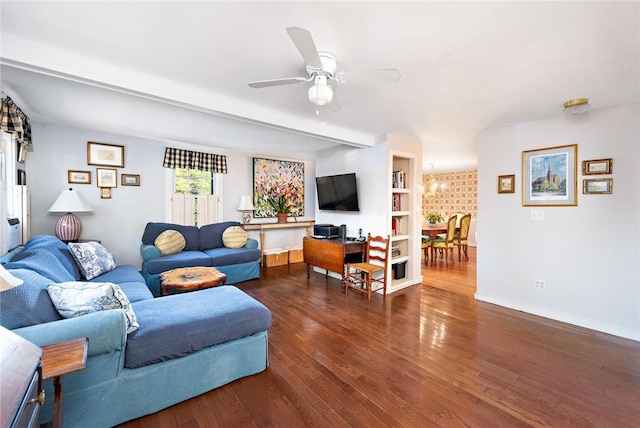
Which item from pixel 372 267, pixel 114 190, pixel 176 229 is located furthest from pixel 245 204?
pixel 372 267

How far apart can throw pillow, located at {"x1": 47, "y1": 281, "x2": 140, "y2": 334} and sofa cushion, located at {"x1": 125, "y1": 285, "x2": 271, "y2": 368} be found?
4.8 inches

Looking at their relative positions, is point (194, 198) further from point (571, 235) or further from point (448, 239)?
point (571, 235)

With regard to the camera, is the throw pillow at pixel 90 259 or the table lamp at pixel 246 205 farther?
the table lamp at pixel 246 205

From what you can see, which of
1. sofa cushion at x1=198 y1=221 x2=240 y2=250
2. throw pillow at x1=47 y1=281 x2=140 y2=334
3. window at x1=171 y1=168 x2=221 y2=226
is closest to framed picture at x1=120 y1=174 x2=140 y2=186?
window at x1=171 y1=168 x2=221 y2=226


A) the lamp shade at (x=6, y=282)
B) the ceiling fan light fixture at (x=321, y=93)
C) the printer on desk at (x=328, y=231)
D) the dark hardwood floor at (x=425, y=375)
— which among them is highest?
the ceiling fan light fixture at (x=321, y=93)

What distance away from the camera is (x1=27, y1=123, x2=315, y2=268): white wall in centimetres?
362

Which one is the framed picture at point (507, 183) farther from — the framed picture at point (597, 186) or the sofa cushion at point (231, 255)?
the sofa cushion at point (231, 255)

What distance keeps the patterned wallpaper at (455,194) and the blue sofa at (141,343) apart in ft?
21.8

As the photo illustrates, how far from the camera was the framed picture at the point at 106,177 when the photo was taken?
399 centimetres

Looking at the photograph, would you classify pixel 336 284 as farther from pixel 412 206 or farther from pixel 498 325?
pixel 498 325

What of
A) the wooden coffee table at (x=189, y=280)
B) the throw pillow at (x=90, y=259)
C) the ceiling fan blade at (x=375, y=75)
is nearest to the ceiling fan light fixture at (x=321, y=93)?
the ceiling fan blade at (x=375, y=75)

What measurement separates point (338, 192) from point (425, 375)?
2.98 metres

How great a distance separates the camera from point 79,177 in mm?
3859

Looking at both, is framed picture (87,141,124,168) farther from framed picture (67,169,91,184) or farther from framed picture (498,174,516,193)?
framed picture (498,174,516,193)
